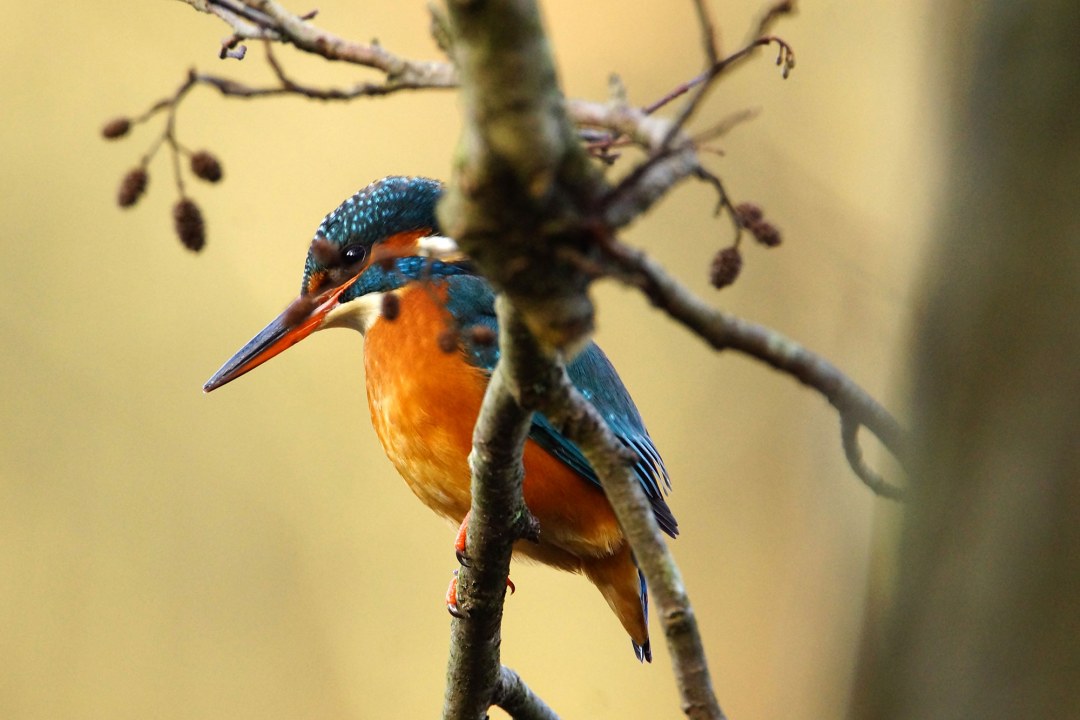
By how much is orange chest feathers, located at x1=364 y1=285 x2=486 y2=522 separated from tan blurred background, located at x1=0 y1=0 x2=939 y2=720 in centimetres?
223

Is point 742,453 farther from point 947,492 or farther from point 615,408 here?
point 947,492

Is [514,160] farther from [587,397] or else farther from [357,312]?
[357,312]

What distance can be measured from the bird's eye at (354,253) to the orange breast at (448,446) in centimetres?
24

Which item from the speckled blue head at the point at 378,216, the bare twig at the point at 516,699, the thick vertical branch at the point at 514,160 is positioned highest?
the speckled blue head at the point at 378,216

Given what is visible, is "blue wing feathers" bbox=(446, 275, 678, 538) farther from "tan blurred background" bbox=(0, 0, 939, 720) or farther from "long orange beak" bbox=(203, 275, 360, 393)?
"tan blurred background" bbox=(0, 0, 939, 720)

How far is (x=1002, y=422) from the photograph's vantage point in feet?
3.82

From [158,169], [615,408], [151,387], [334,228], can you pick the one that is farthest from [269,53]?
[151,387]

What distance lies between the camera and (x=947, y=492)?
120cm

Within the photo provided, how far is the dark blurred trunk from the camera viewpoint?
1.12 metres

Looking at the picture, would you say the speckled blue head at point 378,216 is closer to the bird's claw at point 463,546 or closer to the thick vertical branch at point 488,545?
the bird's claw at point 463,546

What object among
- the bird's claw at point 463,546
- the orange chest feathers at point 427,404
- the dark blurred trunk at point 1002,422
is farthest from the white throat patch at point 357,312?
the dark blurred trunk at point 1002,422

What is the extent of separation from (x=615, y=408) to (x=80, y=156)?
11.4ft

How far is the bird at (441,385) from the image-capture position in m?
2.60

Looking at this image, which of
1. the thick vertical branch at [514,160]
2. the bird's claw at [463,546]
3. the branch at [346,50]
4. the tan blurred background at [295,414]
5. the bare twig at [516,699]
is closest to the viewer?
the thick vertical branch at [514,160]
